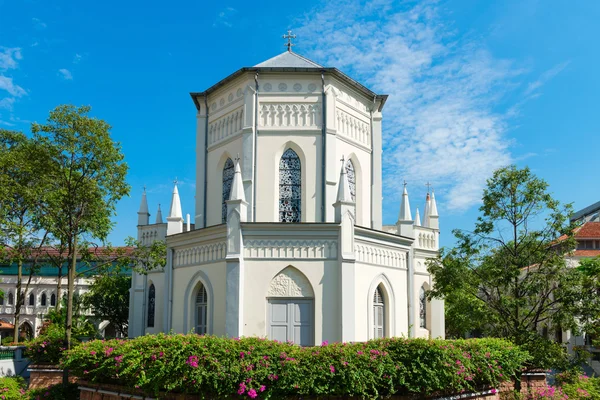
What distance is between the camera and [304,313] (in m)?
19.4

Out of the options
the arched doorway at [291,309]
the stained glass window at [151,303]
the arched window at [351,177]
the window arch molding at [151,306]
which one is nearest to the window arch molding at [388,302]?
the arched doorway at [291,309]

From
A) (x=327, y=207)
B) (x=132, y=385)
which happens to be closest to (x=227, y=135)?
(x=327, y=207)

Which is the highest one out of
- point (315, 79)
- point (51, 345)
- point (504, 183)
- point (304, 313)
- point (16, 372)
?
point (315, 79)

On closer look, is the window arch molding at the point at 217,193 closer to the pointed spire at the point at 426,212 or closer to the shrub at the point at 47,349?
the shrub at the point at 47,349

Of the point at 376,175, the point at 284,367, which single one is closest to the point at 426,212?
the point at 376,175

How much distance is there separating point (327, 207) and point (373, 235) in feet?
7.88

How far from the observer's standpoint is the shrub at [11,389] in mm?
18469

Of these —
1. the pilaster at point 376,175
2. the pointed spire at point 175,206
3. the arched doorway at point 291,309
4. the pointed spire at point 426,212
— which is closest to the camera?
the arched doorway at point 291,309

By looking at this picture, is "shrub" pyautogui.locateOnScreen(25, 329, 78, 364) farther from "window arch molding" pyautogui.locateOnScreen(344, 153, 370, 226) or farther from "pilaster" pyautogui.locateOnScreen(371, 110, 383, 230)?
"pilaster" pyautogui.locateOnScreen(371, 110, 383, 230)

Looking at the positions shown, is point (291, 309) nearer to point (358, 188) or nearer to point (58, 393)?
point (358, 188)

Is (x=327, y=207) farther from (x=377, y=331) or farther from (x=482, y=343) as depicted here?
(x=482, y=343)

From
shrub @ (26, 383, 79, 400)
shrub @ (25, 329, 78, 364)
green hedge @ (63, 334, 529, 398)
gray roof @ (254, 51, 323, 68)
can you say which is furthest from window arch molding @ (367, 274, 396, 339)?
shrub @ (25, 329, 78, 364)

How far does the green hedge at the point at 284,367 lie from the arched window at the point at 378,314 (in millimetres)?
6936

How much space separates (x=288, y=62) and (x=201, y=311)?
1233 cm
